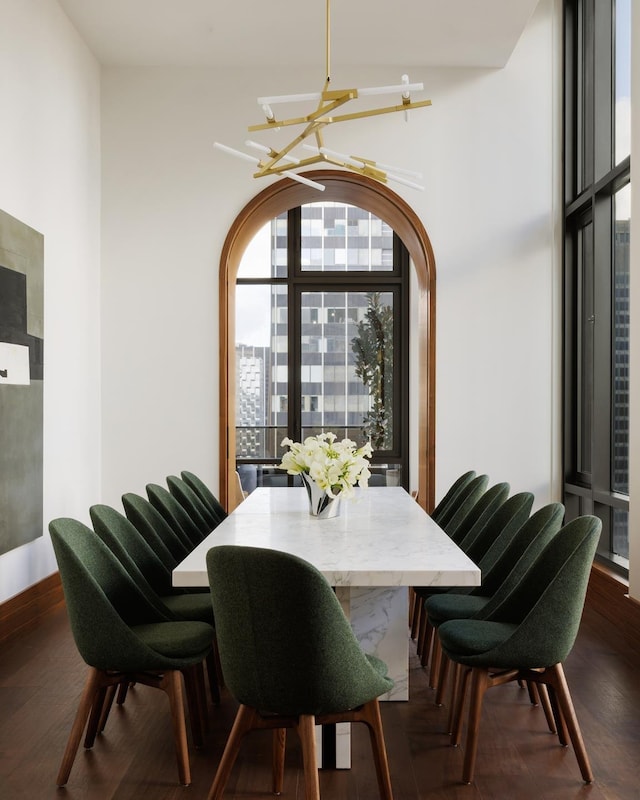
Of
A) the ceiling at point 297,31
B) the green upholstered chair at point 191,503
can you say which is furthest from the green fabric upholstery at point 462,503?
the ceiling at point 297,31

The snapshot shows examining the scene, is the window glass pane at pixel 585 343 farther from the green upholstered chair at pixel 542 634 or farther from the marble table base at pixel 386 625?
the green upholstered chair at pixel 542 634

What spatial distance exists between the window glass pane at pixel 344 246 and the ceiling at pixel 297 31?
2.46 metres

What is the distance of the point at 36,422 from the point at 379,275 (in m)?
4.42

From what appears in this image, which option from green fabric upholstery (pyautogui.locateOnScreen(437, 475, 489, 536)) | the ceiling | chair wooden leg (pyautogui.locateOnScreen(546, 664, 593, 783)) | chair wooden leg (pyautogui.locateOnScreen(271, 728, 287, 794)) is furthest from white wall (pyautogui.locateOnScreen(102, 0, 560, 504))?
chair wooden leg (pyautogui.locateOnScreen(271, 728, 287, 794))

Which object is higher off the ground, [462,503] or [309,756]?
[462,503]

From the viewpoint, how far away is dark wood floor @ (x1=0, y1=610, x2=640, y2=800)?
251 centimetres

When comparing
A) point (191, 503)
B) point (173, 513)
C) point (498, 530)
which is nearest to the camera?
point (498, 530)

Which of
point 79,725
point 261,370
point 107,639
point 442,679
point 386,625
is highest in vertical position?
point 261,370

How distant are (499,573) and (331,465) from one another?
2.80 ft

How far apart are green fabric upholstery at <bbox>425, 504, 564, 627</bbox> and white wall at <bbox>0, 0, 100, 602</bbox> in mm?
2351

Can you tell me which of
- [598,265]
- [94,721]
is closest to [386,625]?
[94,721]

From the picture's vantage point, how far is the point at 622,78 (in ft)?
16.2

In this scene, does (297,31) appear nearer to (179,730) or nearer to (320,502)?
(320,502)

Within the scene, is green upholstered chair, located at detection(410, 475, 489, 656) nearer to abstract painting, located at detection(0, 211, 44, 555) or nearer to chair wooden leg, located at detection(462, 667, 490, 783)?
chair wooden leg, located at detection(462, 667, 490, 783)
